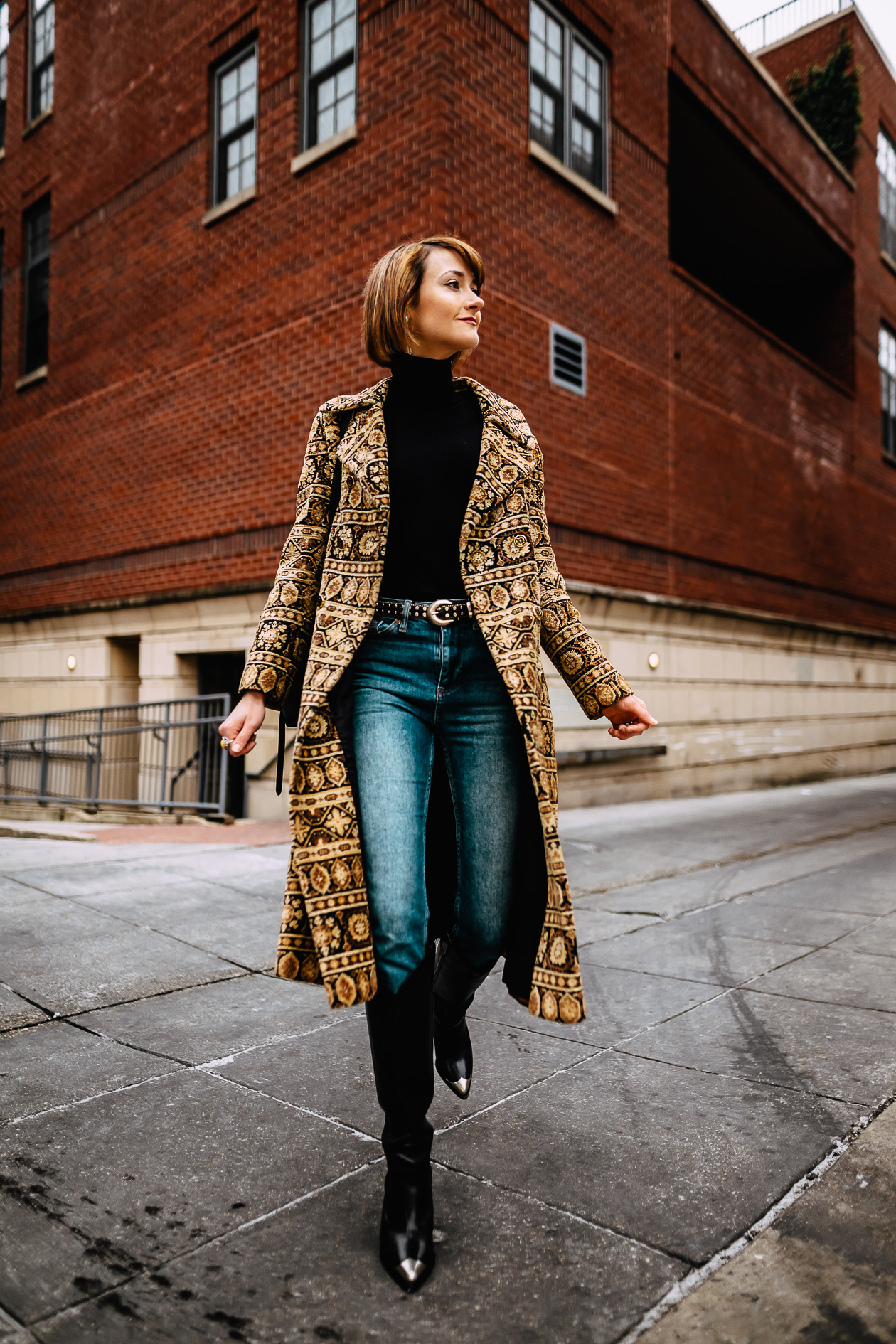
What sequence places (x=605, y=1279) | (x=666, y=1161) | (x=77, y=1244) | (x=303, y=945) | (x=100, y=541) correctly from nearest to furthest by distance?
(x=605, y=1279) → (x=77, y=1244) → (x=303, y=945) → (x=666, y=1161) → (x=100, y=541)

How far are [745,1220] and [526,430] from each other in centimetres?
186

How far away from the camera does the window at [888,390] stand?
18.6 meters

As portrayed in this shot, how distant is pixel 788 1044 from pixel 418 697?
195 centimetres

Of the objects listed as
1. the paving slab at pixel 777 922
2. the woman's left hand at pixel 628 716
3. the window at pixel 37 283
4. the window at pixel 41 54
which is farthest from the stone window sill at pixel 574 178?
the woman's left hand at pixel 628 716

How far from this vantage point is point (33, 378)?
14031 mm

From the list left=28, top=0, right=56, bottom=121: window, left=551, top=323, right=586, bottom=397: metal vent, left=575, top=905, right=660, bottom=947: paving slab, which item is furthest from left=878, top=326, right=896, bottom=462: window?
left=575, top=905, right=660, bottom=947: paving slab

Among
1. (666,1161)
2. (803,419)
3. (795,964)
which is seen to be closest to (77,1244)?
(666,1161)

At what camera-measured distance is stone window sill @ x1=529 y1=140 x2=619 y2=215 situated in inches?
395

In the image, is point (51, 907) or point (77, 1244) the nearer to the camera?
point (77, 1244)

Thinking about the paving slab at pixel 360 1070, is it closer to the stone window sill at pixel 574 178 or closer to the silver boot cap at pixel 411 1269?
the silver boot cap at pixel 411 1269

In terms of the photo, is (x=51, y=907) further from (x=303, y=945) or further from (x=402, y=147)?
(x=402, y=147)

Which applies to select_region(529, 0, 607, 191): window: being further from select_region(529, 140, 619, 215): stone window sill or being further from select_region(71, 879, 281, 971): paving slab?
select_region(71, 879, 281, 971): paving slab

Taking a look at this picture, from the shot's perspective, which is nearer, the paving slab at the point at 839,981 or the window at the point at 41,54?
the paving slab at the point at 839,981

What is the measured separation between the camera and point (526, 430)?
2.44 metres
